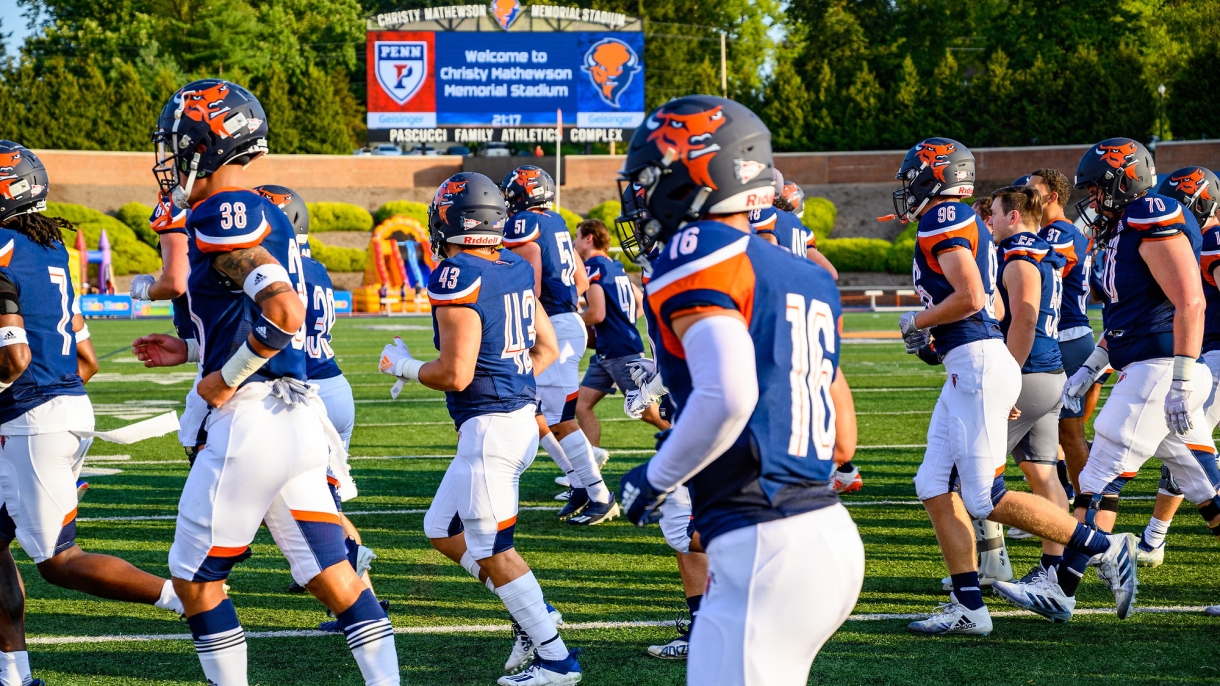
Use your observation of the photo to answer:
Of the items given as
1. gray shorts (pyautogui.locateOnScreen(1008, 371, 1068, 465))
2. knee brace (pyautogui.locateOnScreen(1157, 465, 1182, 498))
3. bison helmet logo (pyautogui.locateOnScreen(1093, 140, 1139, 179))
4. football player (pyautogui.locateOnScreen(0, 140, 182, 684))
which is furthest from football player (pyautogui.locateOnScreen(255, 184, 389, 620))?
knee brace (pyautogui.locateOnScreen(1157, 465, 1182, 498))

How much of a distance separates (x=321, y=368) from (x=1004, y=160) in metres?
39.4

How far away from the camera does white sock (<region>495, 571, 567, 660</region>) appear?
15.6ft

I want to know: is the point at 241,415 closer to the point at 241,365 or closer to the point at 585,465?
the point at 241,365

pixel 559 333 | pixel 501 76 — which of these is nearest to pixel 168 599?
pixel 559 333

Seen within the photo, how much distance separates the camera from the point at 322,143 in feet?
148

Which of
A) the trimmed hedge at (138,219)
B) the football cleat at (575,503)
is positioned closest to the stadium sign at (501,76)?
the trimmed hedge at (138,219)

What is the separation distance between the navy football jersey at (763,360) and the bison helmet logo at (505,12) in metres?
39.6

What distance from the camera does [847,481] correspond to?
843 centimetres

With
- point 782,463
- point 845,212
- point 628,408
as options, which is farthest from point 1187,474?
point 845,212

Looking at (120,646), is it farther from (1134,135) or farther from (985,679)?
(1134,135)

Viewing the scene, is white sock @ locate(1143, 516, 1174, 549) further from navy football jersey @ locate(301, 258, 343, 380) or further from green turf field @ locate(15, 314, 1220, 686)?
navy football jersey @ locate(301, 258, 343, 380)

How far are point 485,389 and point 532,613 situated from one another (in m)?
1.01

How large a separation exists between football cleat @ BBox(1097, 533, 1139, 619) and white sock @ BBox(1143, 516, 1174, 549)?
1.49 meters

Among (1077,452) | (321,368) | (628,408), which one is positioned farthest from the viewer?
(1077,452)
